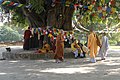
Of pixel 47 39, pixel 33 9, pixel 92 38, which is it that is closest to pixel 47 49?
pixel 47 39

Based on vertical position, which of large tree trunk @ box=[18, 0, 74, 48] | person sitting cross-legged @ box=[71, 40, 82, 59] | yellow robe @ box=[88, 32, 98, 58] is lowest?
person sitting cross-legged @ box=[71, 40, 82, 59]

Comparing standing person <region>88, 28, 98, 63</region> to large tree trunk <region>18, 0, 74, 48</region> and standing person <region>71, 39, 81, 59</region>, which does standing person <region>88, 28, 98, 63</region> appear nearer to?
standing person <region>71, 39, 81, 59</region>

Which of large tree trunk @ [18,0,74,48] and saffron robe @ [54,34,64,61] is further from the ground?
large tree trunk @ [18,0,74,48]

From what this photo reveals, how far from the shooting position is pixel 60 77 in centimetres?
1018

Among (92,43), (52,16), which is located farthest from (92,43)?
(52,16)

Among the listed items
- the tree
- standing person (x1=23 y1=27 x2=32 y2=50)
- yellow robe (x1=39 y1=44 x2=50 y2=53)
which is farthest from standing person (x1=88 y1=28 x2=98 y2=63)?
standing person (x1=23 y1=27 x2=32 y2=50)

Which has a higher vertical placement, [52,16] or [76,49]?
[52,16]

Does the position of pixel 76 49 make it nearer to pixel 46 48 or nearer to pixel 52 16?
pixel 46 48

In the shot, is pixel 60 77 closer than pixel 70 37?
Yes

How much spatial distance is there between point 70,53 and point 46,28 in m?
2.42

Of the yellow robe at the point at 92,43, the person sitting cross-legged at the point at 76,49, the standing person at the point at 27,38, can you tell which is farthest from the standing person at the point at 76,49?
the standing person at the point at 27,38

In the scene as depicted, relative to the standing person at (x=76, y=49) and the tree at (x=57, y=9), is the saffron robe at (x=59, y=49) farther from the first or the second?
the tree at (x=57, y=9)

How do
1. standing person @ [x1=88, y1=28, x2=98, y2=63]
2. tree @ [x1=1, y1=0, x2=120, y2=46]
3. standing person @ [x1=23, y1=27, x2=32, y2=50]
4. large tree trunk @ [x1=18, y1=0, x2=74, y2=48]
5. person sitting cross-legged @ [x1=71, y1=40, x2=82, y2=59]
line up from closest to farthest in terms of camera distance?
standing person @ [x1=88, y1=28, x2=98, y2=63] → person sitting cross-legged @ [x1=71, y1=40, x2=82, y2=59] → tree @ [x1=1, y1=0, x2=120, y2=46] → large tree trunk @ [x1=18, y1=0, x2=74, y2=48] → standing person @ [x1=23, y1=27, x2=32, y2=50]

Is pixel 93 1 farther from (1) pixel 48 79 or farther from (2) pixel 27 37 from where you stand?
(1) pixel 48 79
